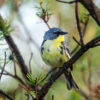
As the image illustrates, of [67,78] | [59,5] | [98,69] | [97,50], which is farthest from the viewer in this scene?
[59,5]

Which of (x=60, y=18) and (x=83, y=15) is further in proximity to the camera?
(x=60, y=18)

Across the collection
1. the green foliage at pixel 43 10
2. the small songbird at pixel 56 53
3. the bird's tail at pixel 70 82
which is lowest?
the bird's tail at pixel 70 82

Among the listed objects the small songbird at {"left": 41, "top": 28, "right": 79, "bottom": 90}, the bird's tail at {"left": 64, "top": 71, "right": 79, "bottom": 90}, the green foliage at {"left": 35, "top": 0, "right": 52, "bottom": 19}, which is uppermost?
the green foliage at {"left": 35, "top": 0, "right": 52, "bottom": 19}

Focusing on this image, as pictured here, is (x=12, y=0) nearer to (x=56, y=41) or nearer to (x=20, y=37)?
(x=20, y=37)

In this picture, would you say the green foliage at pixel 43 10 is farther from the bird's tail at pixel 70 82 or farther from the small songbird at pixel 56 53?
the bird's tail at pixel 70 82

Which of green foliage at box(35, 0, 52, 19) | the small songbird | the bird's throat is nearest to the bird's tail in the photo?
the small songbird

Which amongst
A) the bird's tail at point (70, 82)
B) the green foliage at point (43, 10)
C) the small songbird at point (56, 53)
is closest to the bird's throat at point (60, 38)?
the small songbird at point (56, 53)

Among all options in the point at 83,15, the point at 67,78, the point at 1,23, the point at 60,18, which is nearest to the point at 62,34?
the point at 67,78

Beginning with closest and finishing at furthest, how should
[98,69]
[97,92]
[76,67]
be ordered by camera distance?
[97,92]
[76,67]
[98,69]

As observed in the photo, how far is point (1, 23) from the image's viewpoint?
1997 millimetres

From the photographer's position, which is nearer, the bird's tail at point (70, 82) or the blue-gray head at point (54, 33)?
the bird's tail at point (70, 82)

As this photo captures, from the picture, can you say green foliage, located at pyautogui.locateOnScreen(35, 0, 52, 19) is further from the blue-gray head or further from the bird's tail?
the bird's tail

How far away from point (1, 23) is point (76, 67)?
1.24 meters

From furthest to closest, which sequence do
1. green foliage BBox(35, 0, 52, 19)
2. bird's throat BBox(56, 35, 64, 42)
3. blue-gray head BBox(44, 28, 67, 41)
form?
1. blue-gray head BBox(44, 28, 67, 41)
2. bird's throat BBox(56, 35, 64, 42)
3. green foliage BBox(35, 0, 52, 19)
